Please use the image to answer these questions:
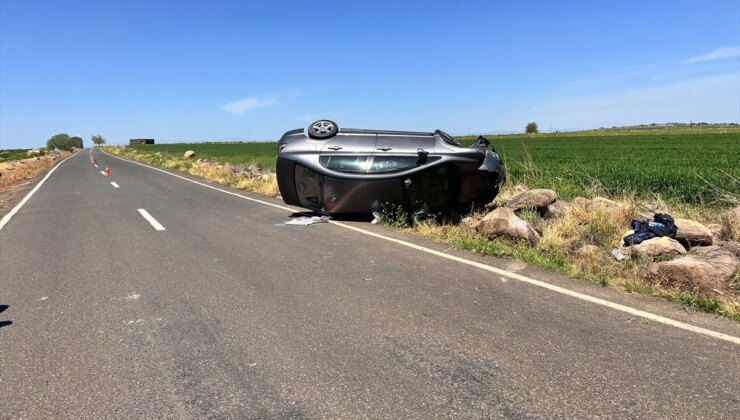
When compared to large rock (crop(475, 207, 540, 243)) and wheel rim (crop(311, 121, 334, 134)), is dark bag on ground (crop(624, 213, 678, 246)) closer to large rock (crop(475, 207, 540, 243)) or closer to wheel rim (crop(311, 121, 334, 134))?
large rock (crop(475, 207, 540, 243))

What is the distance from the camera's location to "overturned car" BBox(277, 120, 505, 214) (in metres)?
8.42

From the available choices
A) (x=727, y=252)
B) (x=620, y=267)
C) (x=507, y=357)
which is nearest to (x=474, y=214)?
(x=620, y=267)

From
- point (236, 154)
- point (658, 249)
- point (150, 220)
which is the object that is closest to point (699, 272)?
point (658, 249)

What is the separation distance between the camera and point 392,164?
27.9ft

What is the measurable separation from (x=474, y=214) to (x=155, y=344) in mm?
6259

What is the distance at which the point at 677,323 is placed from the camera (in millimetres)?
4074

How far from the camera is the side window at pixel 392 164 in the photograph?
8.43 m

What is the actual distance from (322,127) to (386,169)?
5.39 feet

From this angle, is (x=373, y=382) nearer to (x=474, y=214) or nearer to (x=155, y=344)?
(x=155, y=344)

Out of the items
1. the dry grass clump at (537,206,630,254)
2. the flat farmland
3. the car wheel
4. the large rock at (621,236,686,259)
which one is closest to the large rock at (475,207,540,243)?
the dry grass clump at (537,206,630,254)

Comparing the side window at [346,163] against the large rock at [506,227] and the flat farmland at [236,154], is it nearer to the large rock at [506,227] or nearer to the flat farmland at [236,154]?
the large rock at [506,227]

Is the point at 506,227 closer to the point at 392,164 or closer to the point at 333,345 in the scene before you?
the point at 392,164

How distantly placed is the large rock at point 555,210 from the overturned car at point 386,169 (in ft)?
3.30

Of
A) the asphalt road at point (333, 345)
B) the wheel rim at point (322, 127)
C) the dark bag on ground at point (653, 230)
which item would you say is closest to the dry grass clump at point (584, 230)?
the dark bag on ground at point (653, 230)
